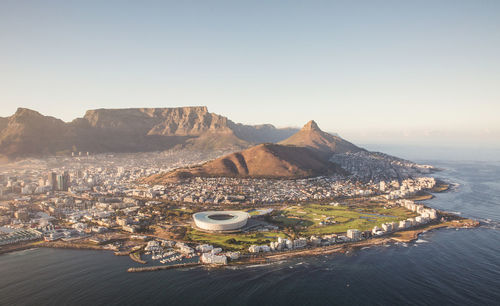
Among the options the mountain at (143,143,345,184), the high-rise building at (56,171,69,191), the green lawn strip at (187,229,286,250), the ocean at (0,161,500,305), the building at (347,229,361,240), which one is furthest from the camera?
the mountain at (143,143,345,184)

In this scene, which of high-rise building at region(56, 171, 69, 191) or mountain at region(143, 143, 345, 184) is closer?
high-rise building at region(56, 171, 69, 191)

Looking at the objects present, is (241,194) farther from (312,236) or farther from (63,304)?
(63,304)

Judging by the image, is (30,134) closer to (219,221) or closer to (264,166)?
(264,166)

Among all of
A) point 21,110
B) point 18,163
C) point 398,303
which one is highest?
point 21,110

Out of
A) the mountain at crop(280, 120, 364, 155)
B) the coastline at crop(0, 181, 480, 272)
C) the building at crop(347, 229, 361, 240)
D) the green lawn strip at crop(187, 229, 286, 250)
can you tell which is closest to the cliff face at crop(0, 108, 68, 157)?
the coastline at crop(0, 181, 480, 272)

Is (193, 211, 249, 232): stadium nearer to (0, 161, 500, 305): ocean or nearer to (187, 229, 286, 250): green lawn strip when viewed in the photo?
(187, 229, 286, 250): green lawn strip

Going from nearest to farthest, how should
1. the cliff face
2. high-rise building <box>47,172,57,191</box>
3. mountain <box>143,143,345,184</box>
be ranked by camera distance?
high-rise building <box>47,172,57,191</box>, mountain <box>143,143,345,184</box>, the cliff face

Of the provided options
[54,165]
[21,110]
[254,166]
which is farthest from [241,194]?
[21,110]
